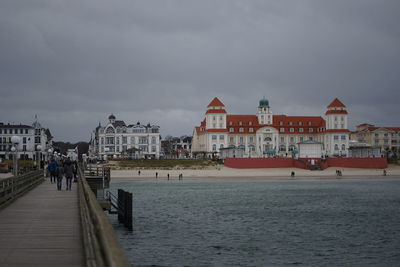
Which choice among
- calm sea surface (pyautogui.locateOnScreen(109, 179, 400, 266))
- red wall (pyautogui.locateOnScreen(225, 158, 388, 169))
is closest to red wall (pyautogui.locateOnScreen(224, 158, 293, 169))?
red wall (pyautogui.locateOnScreen(225, 158, 388, 169))

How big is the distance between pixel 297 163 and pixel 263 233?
282 feet

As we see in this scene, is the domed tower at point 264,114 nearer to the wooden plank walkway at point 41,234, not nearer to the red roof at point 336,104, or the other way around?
the red roof at point 336,104

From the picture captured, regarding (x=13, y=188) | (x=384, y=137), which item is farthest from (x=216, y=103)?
(x=13, y=188)

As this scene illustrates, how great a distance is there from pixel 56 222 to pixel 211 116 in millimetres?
126232

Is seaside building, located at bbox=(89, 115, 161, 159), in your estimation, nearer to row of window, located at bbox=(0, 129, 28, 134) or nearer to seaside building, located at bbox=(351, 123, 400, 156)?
row of window, located at bbox=(0, 129, 28, 134)

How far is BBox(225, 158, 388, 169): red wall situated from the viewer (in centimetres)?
11312

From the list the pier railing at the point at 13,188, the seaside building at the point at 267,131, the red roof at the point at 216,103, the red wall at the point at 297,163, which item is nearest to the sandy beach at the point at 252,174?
the red wall at the point at 297,163

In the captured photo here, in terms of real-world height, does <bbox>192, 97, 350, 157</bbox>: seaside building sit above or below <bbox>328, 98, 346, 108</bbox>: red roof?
below

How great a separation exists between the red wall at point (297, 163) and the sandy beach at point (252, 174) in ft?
5.19

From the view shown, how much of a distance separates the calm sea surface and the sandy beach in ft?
154

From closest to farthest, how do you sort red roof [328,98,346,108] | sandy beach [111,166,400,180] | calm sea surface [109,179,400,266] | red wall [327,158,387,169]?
calm sea surface [109,179,400,266], sandy beach [111,166,400,180], red wall [327,158,387,169], red roof [328,98,346,108]

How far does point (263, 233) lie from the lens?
2991 centimetres

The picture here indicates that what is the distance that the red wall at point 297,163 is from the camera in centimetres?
11312

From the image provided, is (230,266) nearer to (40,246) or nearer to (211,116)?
(40,246)
